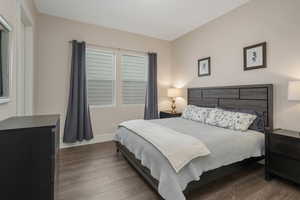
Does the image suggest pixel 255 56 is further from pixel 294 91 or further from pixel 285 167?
pixel 285 167

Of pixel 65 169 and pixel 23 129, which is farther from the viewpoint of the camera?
pixel 65 169

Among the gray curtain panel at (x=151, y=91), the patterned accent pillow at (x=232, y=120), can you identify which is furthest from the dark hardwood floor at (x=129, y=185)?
the gray curtain panel at (x=151, y=91)

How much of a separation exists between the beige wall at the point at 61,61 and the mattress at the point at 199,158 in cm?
158

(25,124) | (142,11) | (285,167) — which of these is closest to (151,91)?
(142,11)

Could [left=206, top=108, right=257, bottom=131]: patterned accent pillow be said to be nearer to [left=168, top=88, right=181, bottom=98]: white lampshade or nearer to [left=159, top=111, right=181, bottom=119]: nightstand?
[left=159, top=111, right=181, bottom=119]: nightstand

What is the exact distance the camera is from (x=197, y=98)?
3842mm

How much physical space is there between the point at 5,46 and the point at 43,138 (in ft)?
3.47

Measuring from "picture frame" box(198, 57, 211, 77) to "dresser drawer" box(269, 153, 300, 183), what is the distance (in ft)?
6.82

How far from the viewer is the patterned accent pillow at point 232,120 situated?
2.45 metres

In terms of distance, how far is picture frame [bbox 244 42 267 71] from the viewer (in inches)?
103

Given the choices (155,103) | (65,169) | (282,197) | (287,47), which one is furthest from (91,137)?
(287,47)

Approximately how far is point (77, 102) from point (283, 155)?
366 centimetres

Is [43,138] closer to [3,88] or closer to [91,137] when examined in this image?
[3,88]

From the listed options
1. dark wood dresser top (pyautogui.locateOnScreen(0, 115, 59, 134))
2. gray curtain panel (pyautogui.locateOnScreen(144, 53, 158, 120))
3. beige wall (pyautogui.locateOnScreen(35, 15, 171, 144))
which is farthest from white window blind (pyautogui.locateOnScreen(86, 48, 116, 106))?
dark wood dresser top (pyautogui.locateOnScreen(0, 115, 59, 134))
